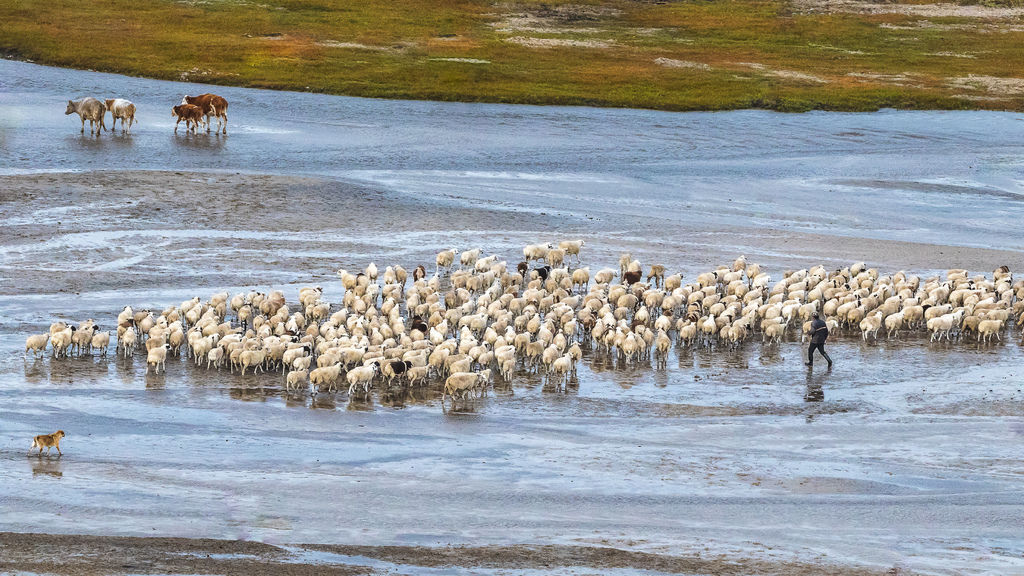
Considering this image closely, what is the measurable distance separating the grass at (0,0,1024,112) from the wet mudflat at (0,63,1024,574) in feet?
99.0

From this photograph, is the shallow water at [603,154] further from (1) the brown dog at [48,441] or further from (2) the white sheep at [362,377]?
(1) the brown dog at [48,441]

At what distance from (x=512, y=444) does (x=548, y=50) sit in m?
54.7

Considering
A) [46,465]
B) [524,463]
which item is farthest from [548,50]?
[46,465]

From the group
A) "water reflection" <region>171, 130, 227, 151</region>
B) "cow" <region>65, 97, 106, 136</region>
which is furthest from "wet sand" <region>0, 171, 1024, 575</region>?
"cow" <region>65, 97, 106, 136</region>

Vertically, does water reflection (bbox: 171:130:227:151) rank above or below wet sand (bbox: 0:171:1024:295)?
above

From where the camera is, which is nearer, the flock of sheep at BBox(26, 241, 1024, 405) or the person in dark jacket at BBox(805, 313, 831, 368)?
the flock of sheep at BBox(26, 241, 1024, 405)

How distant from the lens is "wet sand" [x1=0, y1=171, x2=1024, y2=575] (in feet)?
46.9

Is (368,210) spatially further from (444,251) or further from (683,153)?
(683,153)

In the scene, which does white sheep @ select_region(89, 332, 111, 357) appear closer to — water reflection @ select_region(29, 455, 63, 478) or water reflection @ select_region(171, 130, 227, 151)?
water reflection @ select_region(29, 455, 63, 478)

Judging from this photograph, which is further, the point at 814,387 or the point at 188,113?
the point at 188,113

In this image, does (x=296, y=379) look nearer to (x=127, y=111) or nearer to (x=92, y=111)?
(x=92, y=111)

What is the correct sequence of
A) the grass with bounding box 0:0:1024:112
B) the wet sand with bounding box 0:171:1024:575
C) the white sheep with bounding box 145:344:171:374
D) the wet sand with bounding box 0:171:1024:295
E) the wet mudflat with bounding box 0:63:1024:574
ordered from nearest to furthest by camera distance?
the wet sand with bounding box 0:171:1024:575 → the wet mudflat with bounding box 0:63:1024:574 → the white sheep with bounding box 145:344:171:374 → the wet sand with bounding box 0:171:1024:295 → the grass with bounding box 0:0:1024:112

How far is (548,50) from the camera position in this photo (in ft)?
232

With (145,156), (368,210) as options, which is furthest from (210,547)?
(145,156)
